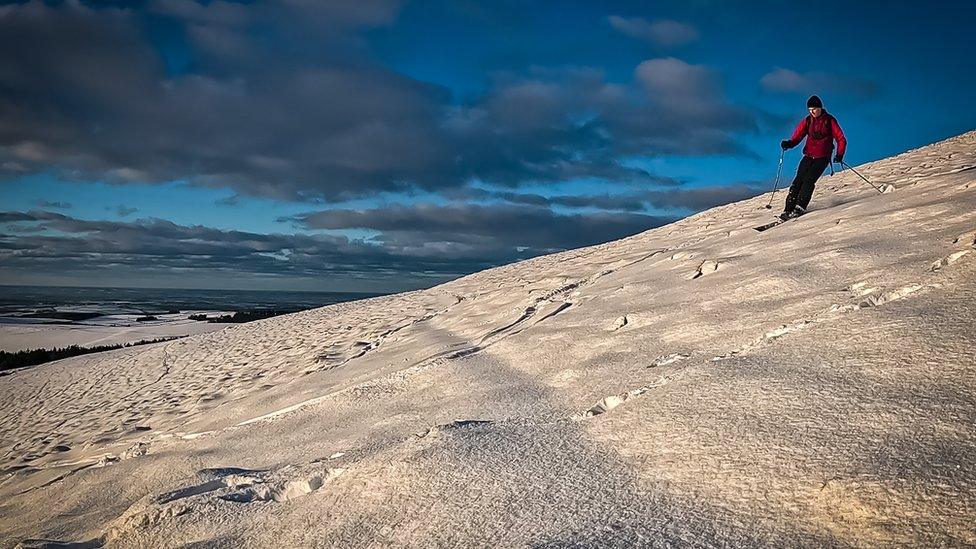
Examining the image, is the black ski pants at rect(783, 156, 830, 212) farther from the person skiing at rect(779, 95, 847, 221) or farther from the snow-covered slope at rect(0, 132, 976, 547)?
the snow-covered slope at rect(0, 132, 976, 547)

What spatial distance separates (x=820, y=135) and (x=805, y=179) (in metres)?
0.76

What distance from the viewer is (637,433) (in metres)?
2.43

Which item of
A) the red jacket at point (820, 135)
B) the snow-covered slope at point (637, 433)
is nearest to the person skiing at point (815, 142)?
the red jacket at point (820, 135)

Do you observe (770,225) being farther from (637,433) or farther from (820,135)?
(637,433)

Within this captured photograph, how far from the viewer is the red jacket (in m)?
7.71

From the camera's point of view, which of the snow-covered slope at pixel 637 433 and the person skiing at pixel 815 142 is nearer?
the snow-covered slope at pixel 637 433

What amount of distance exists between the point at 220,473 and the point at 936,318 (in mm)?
3902

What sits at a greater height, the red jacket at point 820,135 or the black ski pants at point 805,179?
the red jacket at point 820,135

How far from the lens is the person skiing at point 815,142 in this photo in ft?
25.3

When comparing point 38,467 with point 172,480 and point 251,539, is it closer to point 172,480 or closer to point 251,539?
point 172,480

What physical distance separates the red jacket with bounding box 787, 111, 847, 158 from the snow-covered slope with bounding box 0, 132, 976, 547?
1647mm

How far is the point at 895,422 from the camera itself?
6.61 ft

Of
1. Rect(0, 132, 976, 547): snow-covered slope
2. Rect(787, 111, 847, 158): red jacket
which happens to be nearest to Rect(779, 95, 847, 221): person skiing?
Rect(787, 111, 847, 158): red jacket

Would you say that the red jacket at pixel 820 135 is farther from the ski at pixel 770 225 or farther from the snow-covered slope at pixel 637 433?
the snow-covered slope at pixel 637 433
